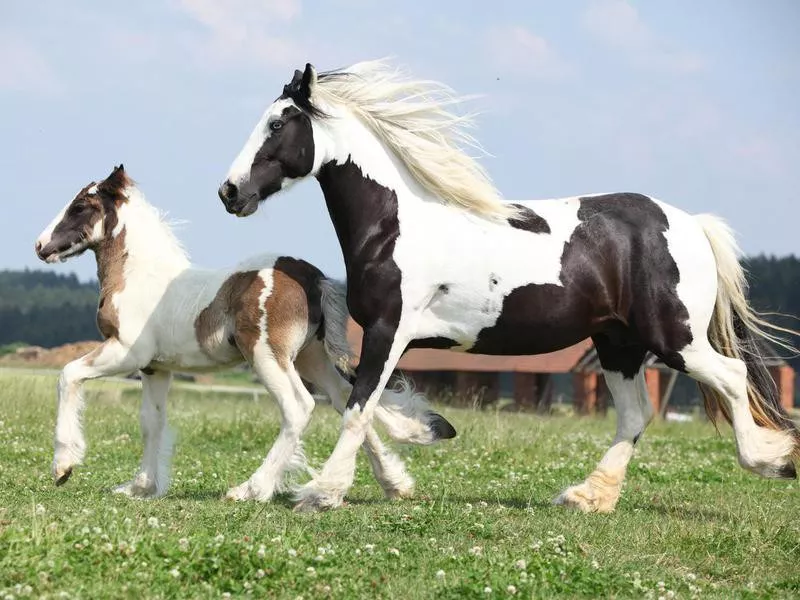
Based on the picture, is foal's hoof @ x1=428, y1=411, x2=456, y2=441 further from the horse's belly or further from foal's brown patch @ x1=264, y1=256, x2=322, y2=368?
foal's brown patch @ x1=264, y1=256, x2=322, y2=368

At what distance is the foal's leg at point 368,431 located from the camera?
930 centimetres

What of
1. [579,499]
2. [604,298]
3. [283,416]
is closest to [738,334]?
[604,298]

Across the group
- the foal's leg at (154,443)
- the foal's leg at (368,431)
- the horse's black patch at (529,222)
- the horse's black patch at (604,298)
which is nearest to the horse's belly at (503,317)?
the horse's black patch at (604,298)

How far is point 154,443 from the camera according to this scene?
9766 millimetres

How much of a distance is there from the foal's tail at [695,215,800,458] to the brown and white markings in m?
2.38

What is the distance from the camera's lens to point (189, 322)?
9.37m

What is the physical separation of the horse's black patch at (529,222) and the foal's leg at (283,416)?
2156mm

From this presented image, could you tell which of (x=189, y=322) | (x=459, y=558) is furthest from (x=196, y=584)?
(x=189, y=322)

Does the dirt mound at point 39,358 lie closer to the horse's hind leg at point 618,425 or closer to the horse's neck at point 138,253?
the horse's neck at point 138,253

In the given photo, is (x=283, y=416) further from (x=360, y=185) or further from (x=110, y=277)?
(x=110, y=277)

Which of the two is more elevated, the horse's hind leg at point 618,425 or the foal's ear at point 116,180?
the foal's ear at point 116,180

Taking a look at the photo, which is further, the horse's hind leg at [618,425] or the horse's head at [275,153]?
the horse's hind leg at [618,425]

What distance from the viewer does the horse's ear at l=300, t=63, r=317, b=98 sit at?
8609mm

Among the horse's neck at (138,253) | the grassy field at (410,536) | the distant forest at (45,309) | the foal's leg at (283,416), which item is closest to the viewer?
the grassy field at (410,536)
